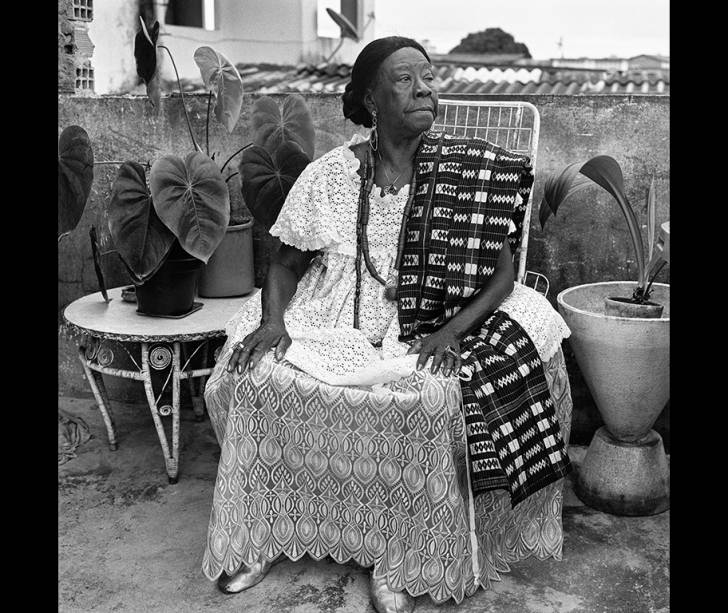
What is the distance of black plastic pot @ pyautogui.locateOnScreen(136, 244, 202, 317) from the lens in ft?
11.3

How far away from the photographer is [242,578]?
9.13 ft

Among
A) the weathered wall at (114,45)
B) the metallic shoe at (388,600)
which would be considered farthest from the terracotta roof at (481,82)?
the metallic shoe at (388,600)

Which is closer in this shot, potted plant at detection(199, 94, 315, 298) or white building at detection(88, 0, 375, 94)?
potted plant at detection(199, 94, 315, 298)

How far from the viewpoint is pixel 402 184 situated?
9.88 ft

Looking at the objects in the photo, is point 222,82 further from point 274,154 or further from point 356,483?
point 356,483

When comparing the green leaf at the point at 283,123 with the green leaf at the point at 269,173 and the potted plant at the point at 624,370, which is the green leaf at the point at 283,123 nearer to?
the green leaf at the point at 269,173

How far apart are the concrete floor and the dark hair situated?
1.49 metres

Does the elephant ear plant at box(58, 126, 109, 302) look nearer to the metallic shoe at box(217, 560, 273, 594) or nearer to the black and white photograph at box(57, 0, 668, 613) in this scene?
the black and white photograph at box(57, 0, 668, 613)

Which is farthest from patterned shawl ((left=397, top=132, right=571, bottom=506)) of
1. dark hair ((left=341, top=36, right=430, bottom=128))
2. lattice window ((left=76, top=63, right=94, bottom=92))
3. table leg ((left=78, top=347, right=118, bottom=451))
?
lattice window ((left=76, top=63, right=94, bottom=92))

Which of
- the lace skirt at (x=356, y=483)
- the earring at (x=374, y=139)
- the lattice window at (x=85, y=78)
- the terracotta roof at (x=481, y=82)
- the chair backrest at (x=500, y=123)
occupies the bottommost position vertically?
the lace skirt at (x=356, y=483)

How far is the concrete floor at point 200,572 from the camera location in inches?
107

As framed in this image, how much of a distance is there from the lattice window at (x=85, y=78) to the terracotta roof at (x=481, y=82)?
325cm
